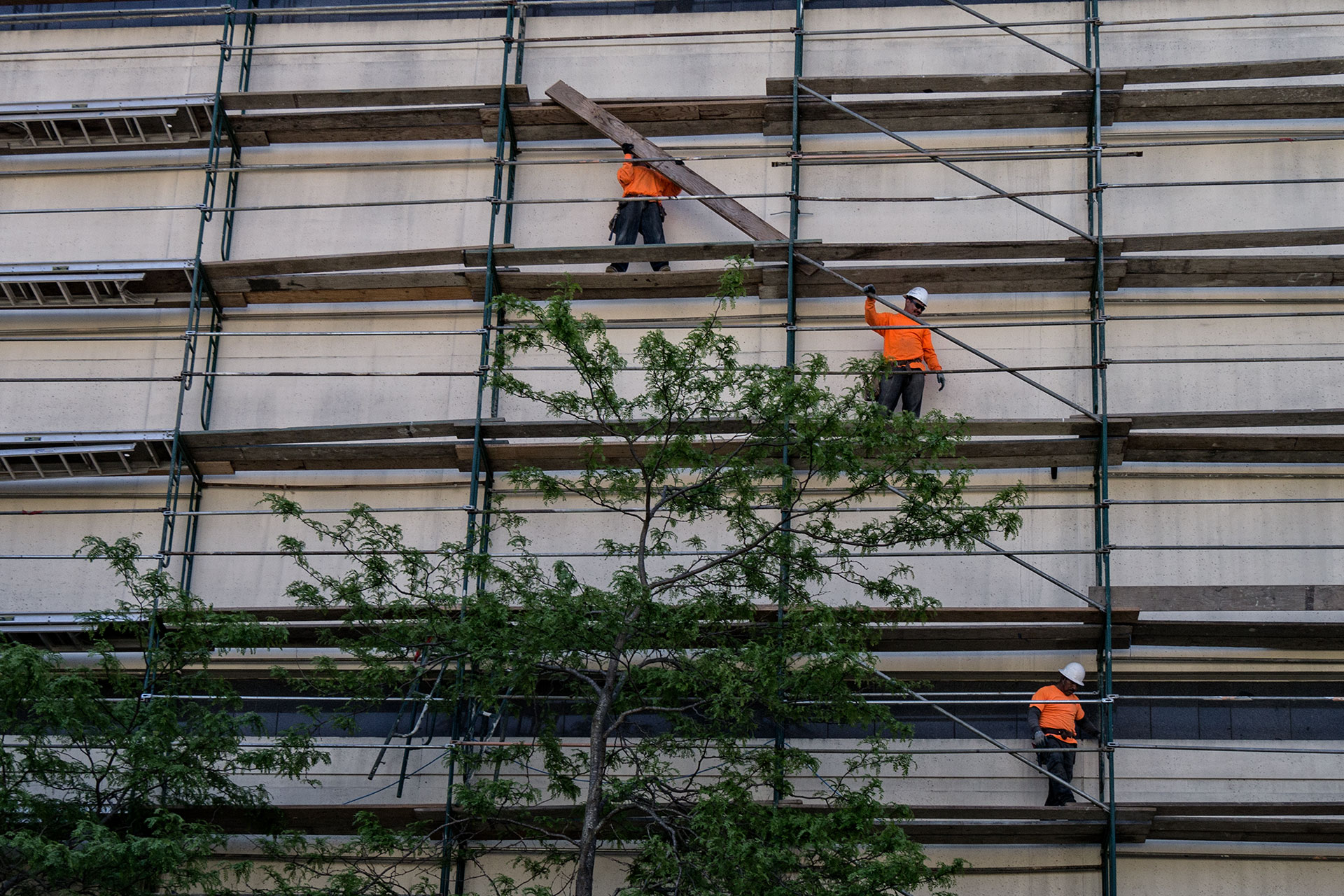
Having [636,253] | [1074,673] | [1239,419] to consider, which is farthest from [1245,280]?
[636,253]

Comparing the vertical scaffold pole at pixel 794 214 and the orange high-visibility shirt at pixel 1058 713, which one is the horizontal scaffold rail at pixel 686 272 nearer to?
the vertical scaffold pole at pixel 794 214

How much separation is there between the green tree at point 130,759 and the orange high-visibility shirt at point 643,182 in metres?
6.08

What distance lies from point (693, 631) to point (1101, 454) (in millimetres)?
5154

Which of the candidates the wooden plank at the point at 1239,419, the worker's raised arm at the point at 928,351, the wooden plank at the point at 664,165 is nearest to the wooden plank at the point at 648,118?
the wooden plank at the point at 664,165

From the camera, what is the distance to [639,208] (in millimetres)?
17250

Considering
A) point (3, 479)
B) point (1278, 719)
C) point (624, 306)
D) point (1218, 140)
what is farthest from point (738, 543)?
point (3, 479)

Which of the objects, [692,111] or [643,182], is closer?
[643,182]

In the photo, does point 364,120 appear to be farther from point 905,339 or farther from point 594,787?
point 594,787

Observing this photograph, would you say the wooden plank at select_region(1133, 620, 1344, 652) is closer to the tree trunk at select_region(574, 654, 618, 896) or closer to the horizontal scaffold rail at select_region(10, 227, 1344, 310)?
the horizontal scaffold rail at select_region(10, 227, 1344, 310)

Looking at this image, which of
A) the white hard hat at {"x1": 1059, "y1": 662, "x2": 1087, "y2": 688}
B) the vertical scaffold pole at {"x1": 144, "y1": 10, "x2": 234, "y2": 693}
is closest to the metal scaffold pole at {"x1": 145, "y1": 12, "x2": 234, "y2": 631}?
the vertical scaffold pole at {"x1": 144, "y1": 10, "x2": 234, "y2": 693}

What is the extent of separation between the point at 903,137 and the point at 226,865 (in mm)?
9996

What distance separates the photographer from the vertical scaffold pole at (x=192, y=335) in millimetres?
16734

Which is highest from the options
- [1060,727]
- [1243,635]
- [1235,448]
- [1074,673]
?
[1235,448]

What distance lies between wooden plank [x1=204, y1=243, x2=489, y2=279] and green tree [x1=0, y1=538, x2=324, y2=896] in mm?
4176
